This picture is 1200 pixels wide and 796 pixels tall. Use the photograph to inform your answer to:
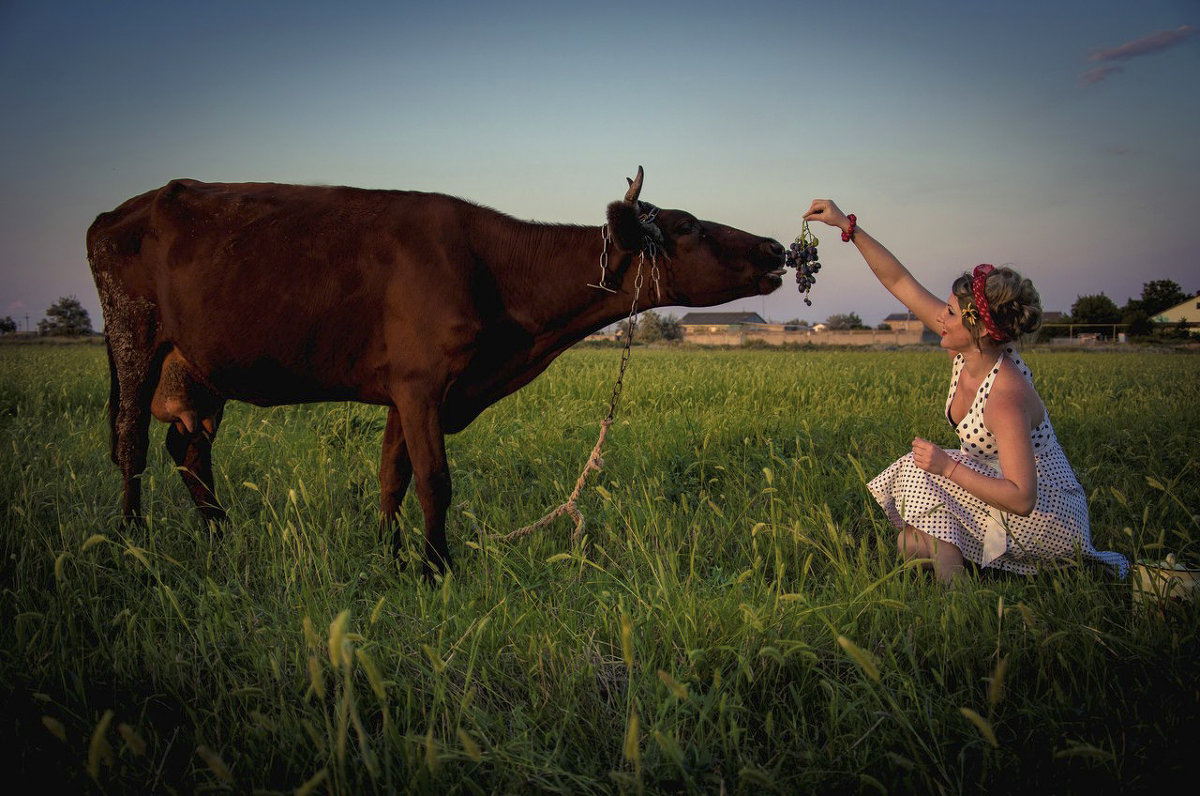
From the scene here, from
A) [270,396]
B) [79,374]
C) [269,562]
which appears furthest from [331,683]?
[79,374]

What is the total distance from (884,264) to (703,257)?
1057mm

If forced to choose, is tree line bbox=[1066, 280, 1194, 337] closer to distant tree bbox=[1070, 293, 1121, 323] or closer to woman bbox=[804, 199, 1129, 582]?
distant tree bbox=[1070, 293, 1121, 323]

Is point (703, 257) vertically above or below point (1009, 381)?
above

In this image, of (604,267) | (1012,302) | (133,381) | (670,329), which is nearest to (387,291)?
(604,267)

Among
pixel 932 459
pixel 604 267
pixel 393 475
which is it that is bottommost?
pixel 393 475

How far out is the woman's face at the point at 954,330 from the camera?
325cm

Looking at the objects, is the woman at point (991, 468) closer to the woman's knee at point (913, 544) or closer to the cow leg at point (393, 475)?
the woman's knee at point (913, 544)

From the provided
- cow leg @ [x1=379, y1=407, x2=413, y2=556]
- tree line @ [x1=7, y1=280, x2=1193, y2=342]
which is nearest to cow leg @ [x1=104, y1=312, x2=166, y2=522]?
cow leg @ [x1=379, y1=407, x2=413, y2=556]

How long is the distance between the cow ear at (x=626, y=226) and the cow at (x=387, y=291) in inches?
0.4

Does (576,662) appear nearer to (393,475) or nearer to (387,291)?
(393,475)

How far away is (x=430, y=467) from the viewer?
346cm

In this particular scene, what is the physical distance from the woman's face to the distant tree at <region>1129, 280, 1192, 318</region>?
279 ft

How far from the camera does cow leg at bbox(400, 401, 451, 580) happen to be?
3.47m

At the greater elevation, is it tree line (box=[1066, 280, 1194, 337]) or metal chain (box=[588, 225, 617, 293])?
tree line (box=[1066, 280, 1194, 337])
